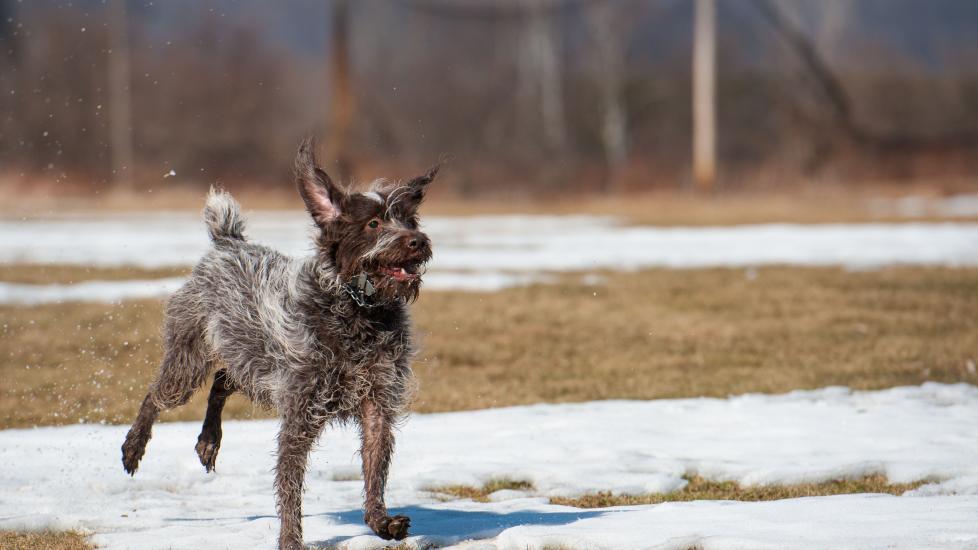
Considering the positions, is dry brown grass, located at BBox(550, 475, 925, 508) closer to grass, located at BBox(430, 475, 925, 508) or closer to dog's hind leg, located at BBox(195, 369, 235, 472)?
grass, located at BBox(430, 475, 925, 508)

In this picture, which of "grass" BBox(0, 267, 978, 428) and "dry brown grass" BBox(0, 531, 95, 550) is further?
"grass" BBox(0, 267, 978, 428)

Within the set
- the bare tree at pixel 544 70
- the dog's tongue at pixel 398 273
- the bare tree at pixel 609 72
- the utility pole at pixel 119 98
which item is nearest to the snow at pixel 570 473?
the dog's tongue at pixel 398 273

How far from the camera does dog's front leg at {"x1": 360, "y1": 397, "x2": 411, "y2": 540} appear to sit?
5.82 metres

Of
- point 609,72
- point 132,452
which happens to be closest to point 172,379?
point 132,452

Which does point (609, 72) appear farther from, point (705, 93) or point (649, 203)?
point (649, 203)

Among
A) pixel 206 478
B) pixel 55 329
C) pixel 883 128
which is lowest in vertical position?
pixel 206 478

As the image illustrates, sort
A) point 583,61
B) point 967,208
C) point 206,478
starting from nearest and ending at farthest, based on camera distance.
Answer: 1. point 206,478
2. point 967,208
3. point 583,61

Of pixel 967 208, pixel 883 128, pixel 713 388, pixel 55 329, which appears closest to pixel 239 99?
pixel 883 128

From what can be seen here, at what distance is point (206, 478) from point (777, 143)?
43704 mm

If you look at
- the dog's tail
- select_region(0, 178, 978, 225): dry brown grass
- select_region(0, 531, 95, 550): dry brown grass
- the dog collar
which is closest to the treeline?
select_region(0, 178, 978, 225): dry brown grass

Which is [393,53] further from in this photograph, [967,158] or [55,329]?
[55,329]

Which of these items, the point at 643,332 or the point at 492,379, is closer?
the point at 492,379

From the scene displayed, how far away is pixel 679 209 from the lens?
105 feet

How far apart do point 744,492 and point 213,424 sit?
3.14m
